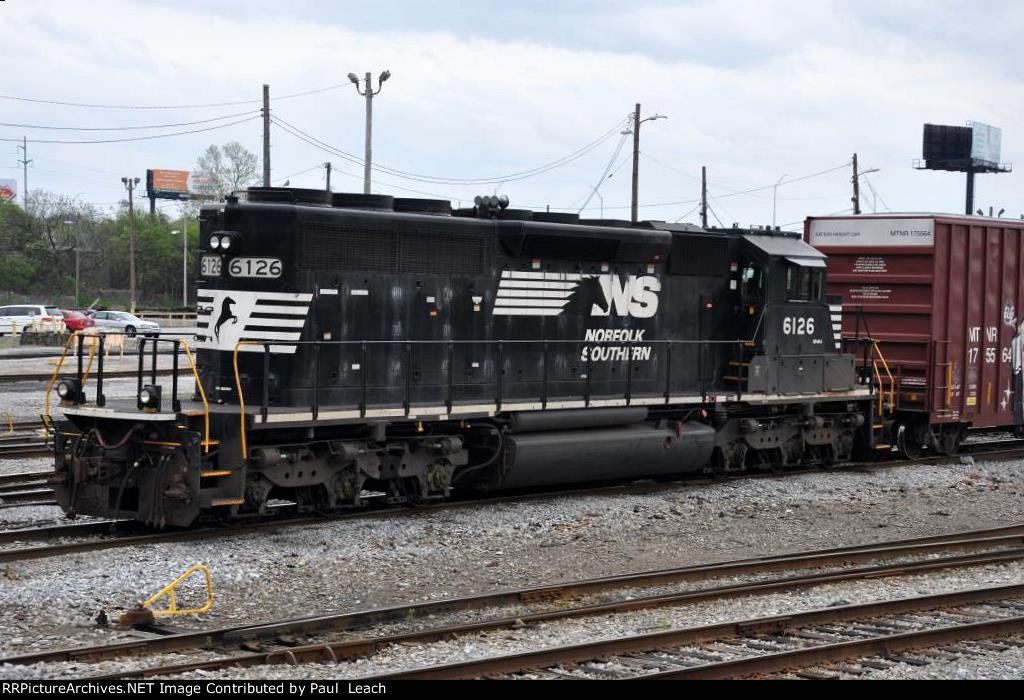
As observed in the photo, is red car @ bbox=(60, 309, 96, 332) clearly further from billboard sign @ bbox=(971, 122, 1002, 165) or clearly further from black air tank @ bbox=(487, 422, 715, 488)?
billboard sign @ bbox=(971, 122, 1002, 165)

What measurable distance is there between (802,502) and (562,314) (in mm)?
3979

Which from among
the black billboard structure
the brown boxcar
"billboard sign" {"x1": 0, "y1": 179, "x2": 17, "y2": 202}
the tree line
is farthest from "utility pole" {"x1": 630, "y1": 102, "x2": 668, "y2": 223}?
Result: "billboard sign" {"x1": 0, "y1": 179, "x2": 17, "y2": 202}

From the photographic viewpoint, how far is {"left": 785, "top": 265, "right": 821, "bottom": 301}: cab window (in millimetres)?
16672

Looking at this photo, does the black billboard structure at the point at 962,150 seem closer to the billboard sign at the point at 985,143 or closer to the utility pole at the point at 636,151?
the billboard sign at the point at 985,143

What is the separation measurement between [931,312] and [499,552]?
10.0 metres

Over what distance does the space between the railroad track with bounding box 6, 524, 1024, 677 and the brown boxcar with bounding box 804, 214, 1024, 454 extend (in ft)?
18.3

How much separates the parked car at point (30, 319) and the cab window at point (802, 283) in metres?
34.0

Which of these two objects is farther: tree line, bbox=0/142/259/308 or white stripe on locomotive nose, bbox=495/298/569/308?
tree line, bbox=0/142/259/308

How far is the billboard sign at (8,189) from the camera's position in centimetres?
10900

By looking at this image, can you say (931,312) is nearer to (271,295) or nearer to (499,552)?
(499,552)

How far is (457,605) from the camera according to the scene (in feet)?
29.9

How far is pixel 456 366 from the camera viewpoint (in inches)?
545
